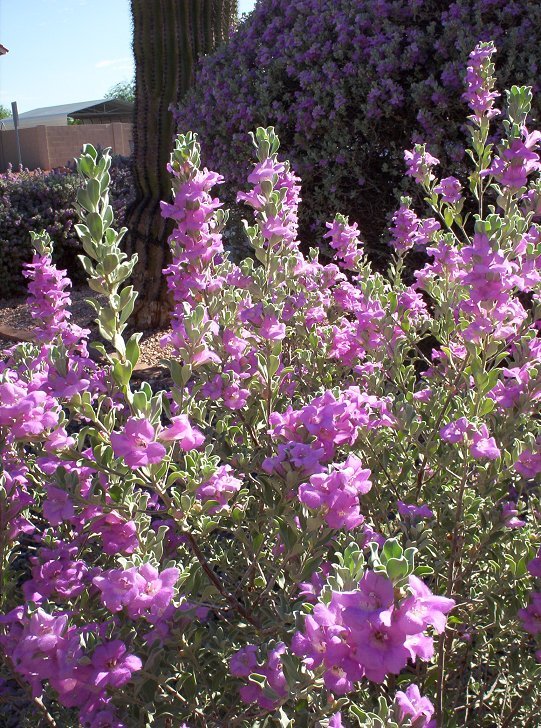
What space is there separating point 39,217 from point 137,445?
28.9 ft

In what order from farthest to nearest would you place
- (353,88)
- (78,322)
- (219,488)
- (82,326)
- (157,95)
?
(78,322)
(82,326)
(157,95)
(353,88)
(219,488)

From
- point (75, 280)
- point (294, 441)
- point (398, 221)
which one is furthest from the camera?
point (75, 280)

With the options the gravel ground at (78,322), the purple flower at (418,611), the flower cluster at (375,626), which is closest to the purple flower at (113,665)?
the flower cluster at (375,626)

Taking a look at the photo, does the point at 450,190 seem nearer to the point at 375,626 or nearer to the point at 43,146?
the point at 375,626

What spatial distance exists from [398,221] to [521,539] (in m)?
1.57

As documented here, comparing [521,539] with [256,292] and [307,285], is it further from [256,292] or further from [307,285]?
[307,285]

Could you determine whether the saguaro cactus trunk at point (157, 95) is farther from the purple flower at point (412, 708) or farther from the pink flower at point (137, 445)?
the purple flower at point (412, 708)

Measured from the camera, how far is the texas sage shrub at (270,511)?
111cm

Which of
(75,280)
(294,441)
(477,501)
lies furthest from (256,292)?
(75,280)

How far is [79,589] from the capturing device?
1521 millimetres

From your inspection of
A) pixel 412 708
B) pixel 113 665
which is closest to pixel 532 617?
pixel 412 708

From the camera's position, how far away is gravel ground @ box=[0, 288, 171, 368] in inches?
223

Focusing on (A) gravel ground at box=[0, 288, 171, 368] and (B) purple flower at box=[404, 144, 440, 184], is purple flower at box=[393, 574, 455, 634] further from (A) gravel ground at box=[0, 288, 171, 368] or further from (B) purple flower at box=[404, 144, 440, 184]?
(A) gravel ground at box=[0, 288, 171, 368]

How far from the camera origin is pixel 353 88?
14.2 feet
